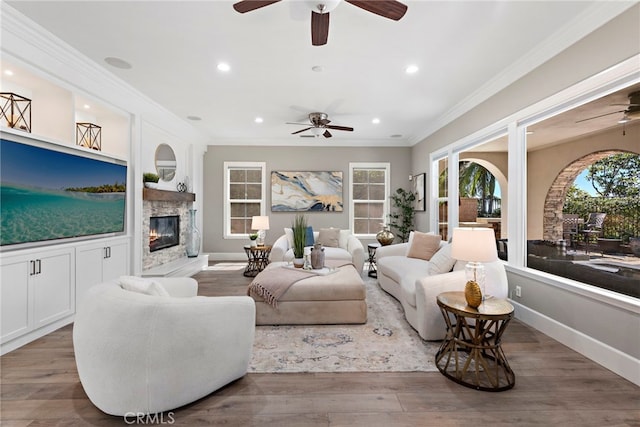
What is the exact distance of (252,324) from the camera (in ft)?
6.71

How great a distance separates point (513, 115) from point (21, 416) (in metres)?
4.82

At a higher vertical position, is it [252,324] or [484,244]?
[484,244]

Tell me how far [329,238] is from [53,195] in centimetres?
397

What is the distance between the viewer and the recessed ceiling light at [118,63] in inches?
122

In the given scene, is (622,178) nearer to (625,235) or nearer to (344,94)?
(625,235)

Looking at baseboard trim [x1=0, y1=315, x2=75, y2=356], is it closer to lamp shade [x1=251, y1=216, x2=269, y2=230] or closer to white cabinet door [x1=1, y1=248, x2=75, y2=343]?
white cabinet door [x1=1, y1=248, x2=75, y2=343]

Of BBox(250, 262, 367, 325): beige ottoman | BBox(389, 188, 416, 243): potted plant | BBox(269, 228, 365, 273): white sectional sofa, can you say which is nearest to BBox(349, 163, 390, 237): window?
BBox(389, 188, 416, 243): potted plant

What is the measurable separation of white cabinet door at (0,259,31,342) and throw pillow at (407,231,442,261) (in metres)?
4.24

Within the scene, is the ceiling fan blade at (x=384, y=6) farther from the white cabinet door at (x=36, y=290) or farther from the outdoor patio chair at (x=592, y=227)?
the white cabinet door at (x=36, y=290)

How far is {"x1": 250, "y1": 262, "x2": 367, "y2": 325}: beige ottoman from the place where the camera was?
3.04m

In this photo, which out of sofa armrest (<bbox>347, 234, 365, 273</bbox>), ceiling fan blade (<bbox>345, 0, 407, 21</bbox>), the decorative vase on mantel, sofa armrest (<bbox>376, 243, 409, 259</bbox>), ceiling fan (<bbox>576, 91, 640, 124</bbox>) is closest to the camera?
ceiling fan blade (<bbox>345, 0, 407, 21</bbox>)

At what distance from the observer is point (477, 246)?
2174 mm

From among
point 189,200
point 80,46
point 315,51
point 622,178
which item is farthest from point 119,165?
point 622,178

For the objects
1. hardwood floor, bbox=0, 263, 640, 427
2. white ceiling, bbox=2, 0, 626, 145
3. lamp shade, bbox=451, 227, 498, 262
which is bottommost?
hardwood floor, bbox=0, 263, 640, 427
